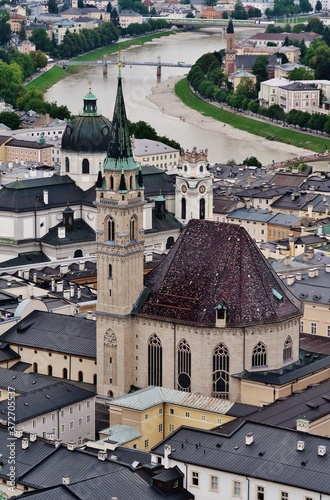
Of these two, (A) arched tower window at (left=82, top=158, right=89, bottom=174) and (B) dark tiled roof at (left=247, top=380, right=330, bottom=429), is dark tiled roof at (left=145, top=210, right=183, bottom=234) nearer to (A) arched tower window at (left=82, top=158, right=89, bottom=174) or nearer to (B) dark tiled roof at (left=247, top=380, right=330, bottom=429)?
(A) arched tower window at (left=82, top=158, right=89, bottom=174)

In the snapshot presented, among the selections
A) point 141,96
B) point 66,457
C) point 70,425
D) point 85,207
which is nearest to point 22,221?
point 85,207

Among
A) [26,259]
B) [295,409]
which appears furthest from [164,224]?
[295,409]

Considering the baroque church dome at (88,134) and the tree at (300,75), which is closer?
the baroque church dome at (88,134)

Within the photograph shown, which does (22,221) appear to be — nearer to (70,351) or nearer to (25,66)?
(70,351)

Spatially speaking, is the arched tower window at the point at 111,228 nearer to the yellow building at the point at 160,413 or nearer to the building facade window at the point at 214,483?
the yellow building at the point at 160,413

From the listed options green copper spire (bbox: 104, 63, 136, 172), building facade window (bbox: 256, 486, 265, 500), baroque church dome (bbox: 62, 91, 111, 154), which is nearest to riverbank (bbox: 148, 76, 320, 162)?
baroque church dome (bbox: 62, 91, 111, 154)

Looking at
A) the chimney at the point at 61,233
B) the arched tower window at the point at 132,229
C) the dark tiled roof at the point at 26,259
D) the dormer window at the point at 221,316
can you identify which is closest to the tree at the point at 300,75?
the chimney at the point at 61,233
